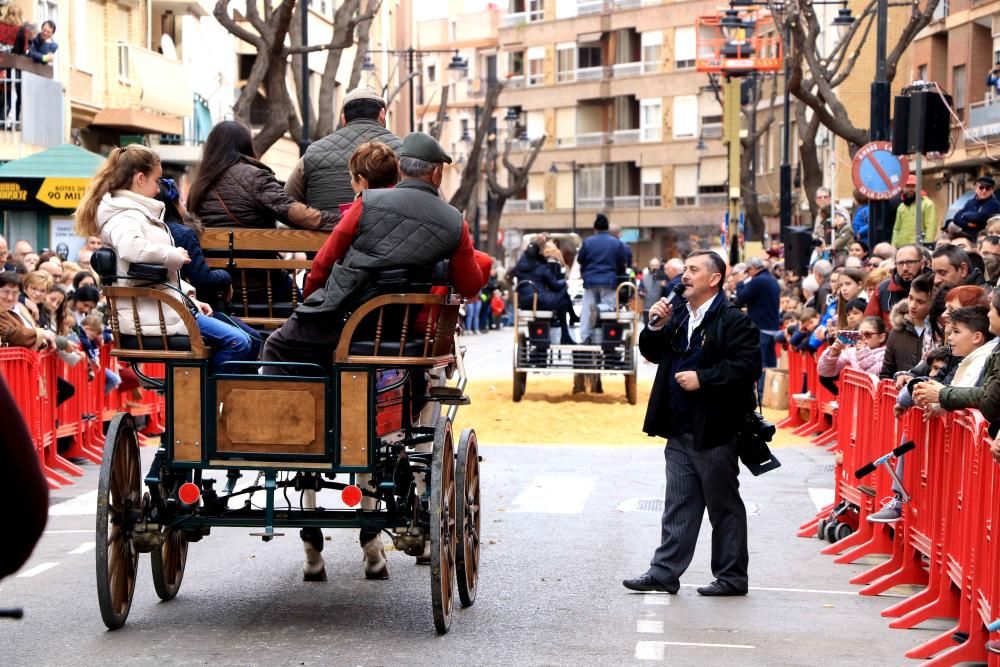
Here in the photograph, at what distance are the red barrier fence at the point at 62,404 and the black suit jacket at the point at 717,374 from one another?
19.8 feet

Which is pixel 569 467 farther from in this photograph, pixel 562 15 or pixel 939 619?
pixel 562 15

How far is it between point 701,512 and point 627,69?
84.1 metres

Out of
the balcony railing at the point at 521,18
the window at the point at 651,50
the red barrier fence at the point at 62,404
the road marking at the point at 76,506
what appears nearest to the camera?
the road marking at the point at 76,506

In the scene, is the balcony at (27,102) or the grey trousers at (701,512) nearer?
the grey trousers at (701,512)

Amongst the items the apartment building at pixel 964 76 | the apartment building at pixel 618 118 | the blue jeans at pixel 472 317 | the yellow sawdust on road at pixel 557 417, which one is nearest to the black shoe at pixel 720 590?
the yellow sawdust on road at pixel 557 417

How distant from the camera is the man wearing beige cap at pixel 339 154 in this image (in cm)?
995

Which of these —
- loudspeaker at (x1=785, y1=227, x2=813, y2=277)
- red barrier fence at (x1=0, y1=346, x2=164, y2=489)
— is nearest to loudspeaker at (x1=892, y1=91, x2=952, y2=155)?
red barrier fence at (x1=0, y1=346, x2=164, y2=489)

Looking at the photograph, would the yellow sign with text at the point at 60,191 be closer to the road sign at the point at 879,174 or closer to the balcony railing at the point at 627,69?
the road sign at the point at 879,174

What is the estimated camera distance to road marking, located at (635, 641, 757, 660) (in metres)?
7.85

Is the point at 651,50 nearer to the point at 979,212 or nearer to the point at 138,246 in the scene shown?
the point at 979,212

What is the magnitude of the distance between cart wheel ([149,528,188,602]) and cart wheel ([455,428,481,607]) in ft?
4.59

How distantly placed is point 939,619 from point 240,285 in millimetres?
4154

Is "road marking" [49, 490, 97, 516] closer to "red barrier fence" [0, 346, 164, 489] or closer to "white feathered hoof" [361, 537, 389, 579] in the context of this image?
"red barrier fence" [0, 346, 164, 489]

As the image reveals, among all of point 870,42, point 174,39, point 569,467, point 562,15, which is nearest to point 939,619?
point 569,467
